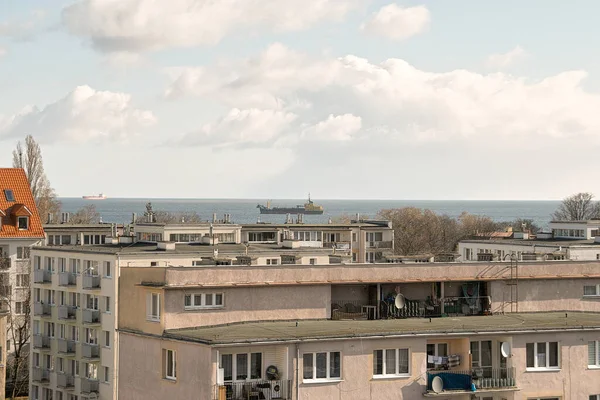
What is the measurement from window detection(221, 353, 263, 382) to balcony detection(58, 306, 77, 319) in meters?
34.4

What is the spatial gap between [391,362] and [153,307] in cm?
1215

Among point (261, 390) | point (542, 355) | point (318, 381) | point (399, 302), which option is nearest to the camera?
point (261, 390)

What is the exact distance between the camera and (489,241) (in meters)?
112

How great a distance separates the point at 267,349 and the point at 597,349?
16.9m

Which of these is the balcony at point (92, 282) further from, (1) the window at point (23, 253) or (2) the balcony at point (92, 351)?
(1) the window at point (23, 253)

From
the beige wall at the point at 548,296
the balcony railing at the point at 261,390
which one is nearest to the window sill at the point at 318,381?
the balcony railing at the point at 261,390

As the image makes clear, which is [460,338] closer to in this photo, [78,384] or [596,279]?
[596,279]

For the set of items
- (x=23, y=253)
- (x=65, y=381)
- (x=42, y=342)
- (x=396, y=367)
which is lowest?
(x=65, y=381)

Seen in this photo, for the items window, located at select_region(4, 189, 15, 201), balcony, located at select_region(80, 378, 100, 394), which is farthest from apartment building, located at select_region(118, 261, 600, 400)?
window, located at select_region(4, 189, 15, 201)

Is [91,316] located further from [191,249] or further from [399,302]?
[399,302]

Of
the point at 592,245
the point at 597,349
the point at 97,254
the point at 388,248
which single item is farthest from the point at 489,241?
the point at 597,349

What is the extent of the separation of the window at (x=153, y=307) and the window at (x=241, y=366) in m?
6.00

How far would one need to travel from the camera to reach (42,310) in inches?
3440

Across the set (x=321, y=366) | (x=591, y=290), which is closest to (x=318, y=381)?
(x=321, y=366)
